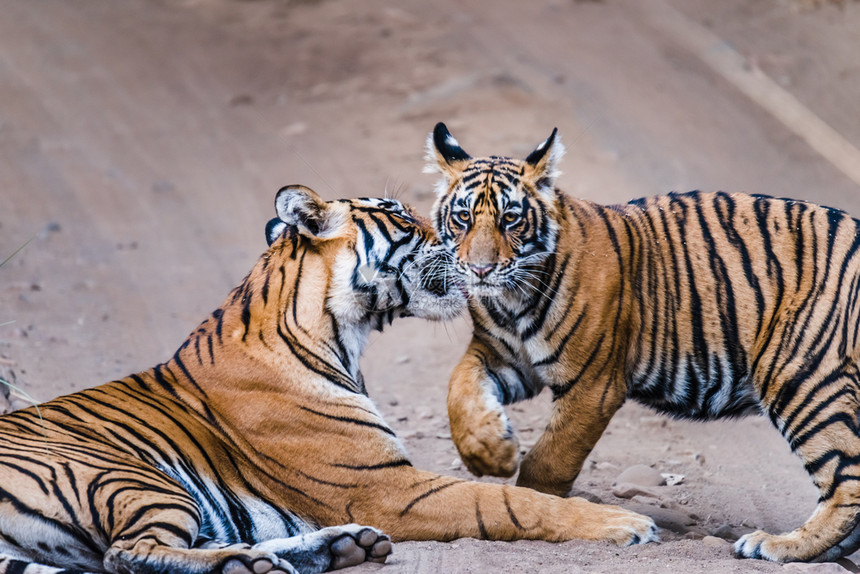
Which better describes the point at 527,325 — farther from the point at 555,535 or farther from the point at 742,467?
the point at 742,467

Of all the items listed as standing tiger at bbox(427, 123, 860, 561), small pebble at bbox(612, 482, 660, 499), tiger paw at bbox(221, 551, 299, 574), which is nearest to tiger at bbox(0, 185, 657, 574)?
tiger paw at bbox(221, 551, 299, 574)

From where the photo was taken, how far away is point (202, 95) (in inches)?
446

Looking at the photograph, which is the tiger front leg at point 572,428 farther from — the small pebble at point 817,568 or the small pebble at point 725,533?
the small pebble at point 817,568

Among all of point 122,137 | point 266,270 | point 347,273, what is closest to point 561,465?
point 347,273

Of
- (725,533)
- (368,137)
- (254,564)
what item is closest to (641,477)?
(725,533)

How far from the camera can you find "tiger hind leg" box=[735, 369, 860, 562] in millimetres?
3695

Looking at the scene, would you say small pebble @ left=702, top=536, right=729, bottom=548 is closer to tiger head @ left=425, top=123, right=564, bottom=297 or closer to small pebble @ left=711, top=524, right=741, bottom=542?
small pebble @ left=711, top=524, right=741, bottom=542

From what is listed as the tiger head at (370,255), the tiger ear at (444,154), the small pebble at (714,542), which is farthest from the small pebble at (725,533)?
the tiger ear at (444,154)

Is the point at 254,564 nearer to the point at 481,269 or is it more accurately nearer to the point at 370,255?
the point at 370,255

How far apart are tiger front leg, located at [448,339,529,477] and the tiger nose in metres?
0.42

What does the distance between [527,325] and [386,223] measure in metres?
0.71

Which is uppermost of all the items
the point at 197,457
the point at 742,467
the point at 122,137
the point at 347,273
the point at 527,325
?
the point at 122,137

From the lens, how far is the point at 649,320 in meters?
4.17

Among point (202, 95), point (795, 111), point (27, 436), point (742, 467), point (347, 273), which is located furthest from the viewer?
point (202, 95)
